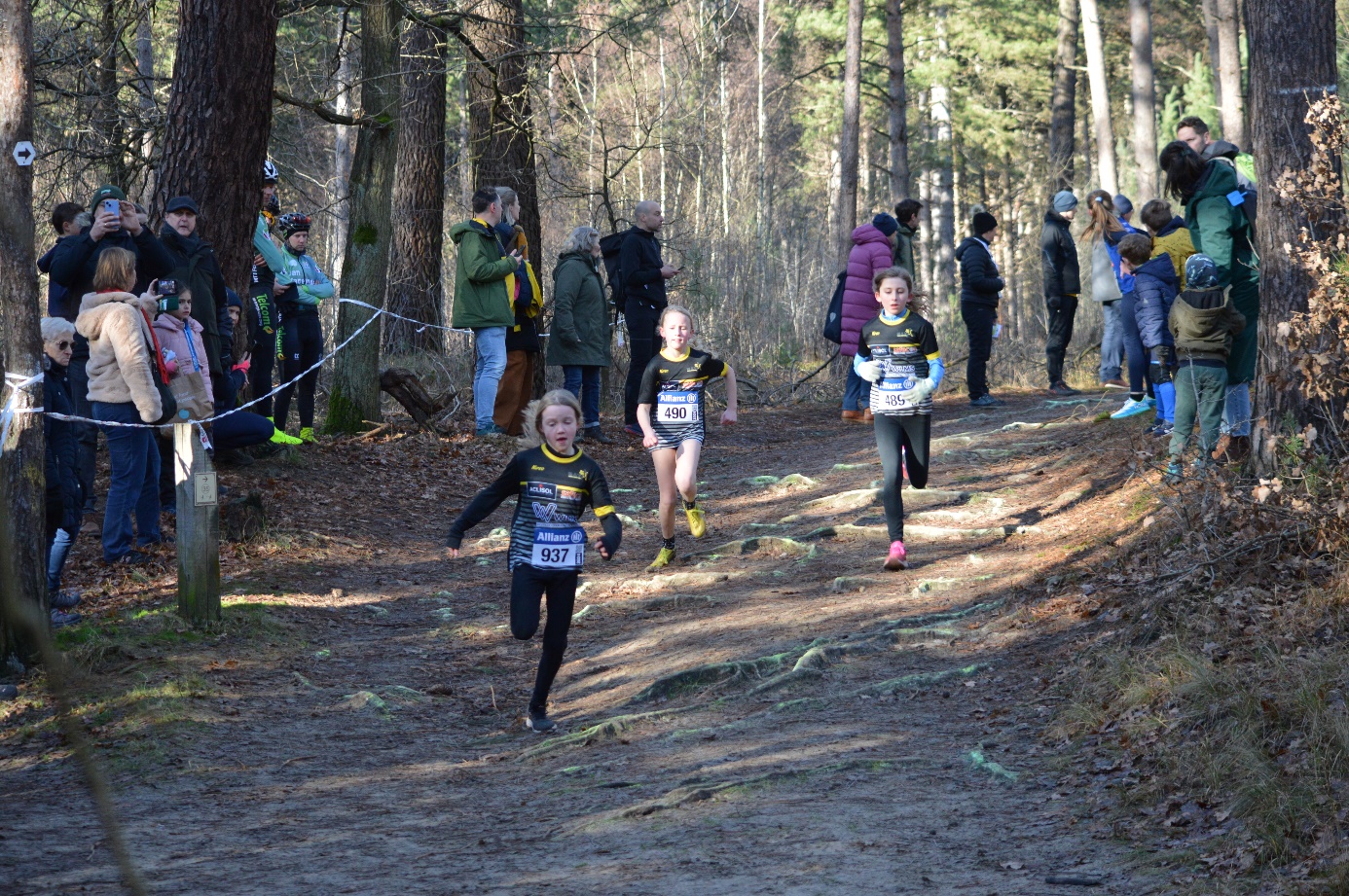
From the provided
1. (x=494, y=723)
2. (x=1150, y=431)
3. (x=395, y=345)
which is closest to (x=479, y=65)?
(x=395, y=345)

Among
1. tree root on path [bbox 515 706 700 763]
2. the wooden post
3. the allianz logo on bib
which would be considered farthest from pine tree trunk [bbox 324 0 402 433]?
tree root on path [bbox 515 706 700 763]

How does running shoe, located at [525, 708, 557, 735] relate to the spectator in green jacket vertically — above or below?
below

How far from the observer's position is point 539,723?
6.76 metres

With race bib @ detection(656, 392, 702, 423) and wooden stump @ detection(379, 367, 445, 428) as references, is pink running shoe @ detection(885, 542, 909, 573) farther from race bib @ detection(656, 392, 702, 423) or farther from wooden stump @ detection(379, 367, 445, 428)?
wooden stump @ detection(379, 367, 445, 428)

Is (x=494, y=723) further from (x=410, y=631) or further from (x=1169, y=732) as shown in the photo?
(x=1169, y=732)

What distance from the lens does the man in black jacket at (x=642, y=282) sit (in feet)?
45.9

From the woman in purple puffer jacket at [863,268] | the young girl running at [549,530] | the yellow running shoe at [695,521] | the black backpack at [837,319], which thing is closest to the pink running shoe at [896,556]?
the yellow running shoe at [695,521]

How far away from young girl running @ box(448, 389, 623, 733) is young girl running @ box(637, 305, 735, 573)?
2650 millimetres

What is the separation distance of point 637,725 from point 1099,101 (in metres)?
→ 19.6

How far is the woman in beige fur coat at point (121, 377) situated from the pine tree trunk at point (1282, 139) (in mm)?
6659

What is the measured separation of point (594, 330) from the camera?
45.7 ft

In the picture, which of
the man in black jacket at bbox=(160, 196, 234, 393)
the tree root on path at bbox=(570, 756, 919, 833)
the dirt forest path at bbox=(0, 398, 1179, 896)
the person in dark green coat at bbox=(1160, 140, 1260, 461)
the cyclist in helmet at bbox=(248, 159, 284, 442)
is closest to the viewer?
the dirt forest path at bbox=(0, 398, 1179, 896)

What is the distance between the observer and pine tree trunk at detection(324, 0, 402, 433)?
13320 mm

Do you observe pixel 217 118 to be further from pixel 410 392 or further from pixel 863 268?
pixel 863 268
